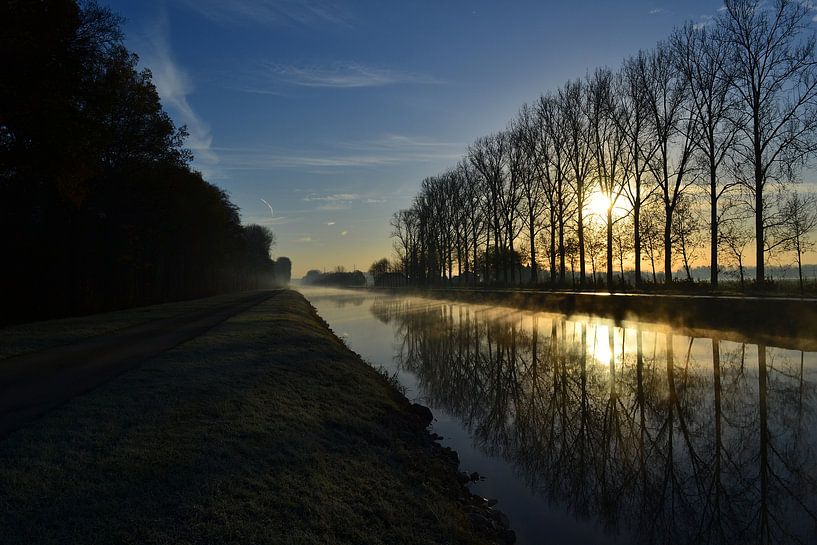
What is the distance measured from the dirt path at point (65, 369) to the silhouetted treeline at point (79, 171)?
7810mm

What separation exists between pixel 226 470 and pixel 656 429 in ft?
29.0

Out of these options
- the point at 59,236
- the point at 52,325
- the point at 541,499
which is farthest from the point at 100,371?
the point at 59,236

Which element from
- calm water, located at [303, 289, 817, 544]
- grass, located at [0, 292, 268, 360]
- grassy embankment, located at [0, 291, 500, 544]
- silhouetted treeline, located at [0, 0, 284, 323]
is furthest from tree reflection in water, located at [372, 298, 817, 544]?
silhouetted treeline, located at [0, 0, 284, 323]

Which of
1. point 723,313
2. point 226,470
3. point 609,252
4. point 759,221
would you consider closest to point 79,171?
point 226,470

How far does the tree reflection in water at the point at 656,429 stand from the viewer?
7.09 meters

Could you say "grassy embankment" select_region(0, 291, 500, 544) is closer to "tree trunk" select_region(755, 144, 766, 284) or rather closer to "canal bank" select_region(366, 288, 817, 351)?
"canal bank" select_region(366, 288, 817, 351)

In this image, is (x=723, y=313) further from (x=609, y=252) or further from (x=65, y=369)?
(x=65, y=369)

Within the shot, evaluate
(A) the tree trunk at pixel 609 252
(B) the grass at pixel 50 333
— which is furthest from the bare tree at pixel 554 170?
(B) the grass at pixel 50 333

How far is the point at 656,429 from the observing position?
10438 millimetres

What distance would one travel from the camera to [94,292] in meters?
32.7

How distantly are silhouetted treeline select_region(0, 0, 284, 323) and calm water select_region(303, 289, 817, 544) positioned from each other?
16.4 m

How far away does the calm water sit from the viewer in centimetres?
698

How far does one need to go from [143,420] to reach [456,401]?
8.74 meters

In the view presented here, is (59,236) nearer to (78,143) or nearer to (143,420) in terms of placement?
(78,143)
